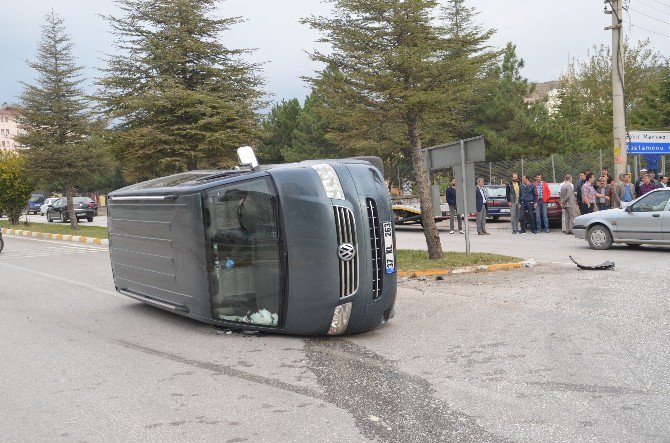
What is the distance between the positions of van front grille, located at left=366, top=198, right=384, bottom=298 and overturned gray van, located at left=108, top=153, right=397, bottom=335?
1 centimetres

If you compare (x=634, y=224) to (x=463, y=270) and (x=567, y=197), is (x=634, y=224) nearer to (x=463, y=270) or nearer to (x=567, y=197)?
(x=463, y=270)

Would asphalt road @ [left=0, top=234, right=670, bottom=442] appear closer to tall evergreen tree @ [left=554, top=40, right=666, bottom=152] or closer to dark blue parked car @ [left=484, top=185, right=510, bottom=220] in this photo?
dark blue parked car @ [left=484, top=185, right=510, bottom=220]

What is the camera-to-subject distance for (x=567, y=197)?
2070 centimetres

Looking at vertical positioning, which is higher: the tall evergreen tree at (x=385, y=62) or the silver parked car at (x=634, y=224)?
the tall evergreen tree at (x=385, y=62)

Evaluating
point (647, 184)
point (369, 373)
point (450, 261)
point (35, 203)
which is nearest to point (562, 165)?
point (647, 184)

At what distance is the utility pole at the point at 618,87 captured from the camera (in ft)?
66.9

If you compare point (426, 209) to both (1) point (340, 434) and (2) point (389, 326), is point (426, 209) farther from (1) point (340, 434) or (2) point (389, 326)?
(1) point (340, 434)

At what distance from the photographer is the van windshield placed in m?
7.12

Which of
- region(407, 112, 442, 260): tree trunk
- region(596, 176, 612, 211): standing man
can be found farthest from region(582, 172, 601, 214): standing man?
region(407, 112, 442, 260): tree trunk

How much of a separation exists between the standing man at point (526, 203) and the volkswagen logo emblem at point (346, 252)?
15.7 m

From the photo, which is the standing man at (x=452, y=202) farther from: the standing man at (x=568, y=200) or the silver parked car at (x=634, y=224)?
the silver parked car at (x=634, y=224)

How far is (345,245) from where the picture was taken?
694 cm

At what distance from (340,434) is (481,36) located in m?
10.4

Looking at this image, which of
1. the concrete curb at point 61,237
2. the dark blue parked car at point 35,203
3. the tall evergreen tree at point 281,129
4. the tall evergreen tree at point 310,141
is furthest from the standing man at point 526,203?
the dark blue parked car at point 35,203
